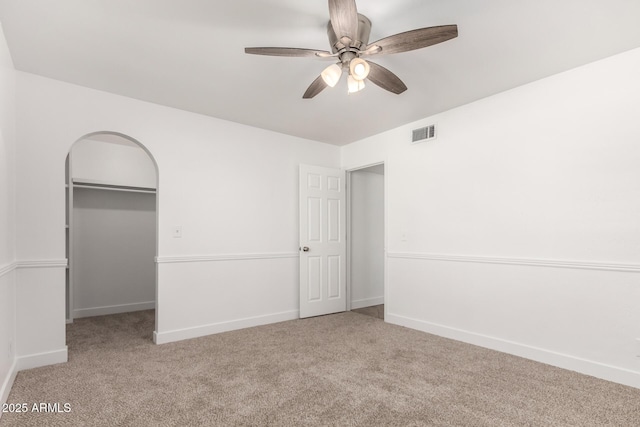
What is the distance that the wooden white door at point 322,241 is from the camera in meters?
4.62

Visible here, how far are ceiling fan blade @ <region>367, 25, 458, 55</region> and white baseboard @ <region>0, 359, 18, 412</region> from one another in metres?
3.19

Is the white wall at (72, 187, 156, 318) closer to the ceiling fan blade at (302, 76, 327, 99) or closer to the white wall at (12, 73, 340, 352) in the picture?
the white wall at (12, 73, 340, 352)

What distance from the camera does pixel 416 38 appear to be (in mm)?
1938

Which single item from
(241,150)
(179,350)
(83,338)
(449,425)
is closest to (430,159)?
(241,150)

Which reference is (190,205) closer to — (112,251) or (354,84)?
(112,251)

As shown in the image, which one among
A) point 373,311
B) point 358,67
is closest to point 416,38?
point 358,67

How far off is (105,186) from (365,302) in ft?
13.9

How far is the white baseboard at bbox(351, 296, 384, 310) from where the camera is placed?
5.23m

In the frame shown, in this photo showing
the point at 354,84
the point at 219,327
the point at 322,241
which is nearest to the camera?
the point at 354,84

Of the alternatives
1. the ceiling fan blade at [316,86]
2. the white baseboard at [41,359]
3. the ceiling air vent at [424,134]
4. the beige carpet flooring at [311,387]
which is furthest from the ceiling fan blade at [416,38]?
the white baseboard at [41,359]

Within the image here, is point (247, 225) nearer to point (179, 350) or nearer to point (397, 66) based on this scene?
point (179, 350)

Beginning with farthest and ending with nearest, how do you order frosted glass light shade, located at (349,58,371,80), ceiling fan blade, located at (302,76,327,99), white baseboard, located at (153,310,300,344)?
white baseboard, located at (153,310,300,344)
ceiling fan blade, located at (302,76,327,99)
frosted glass light shade, located at (349,58,371,80)

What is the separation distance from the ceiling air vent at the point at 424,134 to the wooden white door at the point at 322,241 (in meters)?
1.28

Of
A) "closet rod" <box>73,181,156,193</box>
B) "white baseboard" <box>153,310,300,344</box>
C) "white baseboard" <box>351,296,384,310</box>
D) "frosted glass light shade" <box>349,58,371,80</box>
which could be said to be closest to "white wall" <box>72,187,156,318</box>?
"closet rod" <box>73,181,156,193</box>
